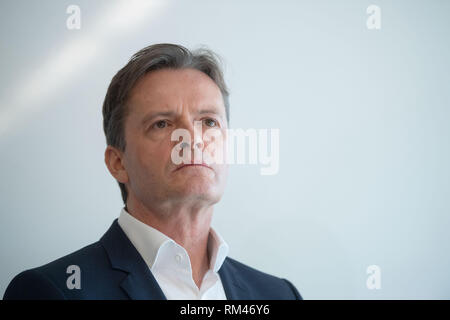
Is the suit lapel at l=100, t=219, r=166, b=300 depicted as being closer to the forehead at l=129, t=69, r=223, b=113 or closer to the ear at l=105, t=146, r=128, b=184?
the ear at l=105, t=146, r=128, b=184

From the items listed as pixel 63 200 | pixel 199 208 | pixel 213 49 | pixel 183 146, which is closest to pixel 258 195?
pixel 199 208

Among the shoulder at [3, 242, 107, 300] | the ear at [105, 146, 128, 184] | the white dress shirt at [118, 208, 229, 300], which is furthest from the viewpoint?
the ear at [105, 146, 128, 184]

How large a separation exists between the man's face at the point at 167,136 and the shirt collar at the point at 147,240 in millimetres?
78

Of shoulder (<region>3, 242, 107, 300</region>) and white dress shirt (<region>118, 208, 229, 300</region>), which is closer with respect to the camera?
shoulder (<region>3, 242, 107, 300</region>)

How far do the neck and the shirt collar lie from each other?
42 mm

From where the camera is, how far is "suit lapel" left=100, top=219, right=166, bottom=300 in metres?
1.22

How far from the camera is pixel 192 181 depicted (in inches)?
51.0

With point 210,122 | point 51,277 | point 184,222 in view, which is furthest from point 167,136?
point 51,277

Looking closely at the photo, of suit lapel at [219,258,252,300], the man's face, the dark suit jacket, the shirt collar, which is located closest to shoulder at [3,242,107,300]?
the dark suit jacket

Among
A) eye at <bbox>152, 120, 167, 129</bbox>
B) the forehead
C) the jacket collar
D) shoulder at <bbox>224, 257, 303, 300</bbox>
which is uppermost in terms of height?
the forehead

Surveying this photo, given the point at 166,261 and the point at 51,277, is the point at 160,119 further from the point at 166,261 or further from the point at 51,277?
the point at 51,277

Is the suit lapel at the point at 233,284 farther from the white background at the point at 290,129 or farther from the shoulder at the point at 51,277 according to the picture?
the shoulder at the point at 51,277

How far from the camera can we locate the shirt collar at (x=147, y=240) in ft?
4.28

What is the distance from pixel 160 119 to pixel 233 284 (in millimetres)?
587
